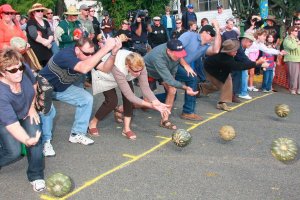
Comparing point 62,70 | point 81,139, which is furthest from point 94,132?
point 62,70

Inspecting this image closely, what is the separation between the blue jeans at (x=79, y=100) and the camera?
18.6 feet

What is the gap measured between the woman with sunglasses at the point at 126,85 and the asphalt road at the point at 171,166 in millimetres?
351

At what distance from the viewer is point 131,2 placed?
69.8 ft

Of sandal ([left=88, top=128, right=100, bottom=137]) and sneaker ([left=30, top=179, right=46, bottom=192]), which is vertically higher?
sneaker ([left=30, top=179, right=46, bottom=192])

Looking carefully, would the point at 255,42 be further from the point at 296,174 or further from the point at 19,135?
the point at 19,135

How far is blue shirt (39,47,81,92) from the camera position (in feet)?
16.8

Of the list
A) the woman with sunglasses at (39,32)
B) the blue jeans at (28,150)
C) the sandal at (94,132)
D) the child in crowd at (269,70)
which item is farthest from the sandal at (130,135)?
the child in crowd at (269,70)

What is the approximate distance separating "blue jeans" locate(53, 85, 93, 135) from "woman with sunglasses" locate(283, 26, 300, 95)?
5.99 meters

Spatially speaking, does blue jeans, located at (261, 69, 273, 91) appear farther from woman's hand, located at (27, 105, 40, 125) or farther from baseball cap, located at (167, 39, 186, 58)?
A: woman's hand, located at (27, 105, 40, 125)

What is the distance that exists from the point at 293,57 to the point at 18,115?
25.2ft

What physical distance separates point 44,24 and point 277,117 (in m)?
5.23

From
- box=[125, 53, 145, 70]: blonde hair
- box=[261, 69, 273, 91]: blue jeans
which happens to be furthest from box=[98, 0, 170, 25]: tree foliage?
box=[125, 53, 145, 70]: blonde hair

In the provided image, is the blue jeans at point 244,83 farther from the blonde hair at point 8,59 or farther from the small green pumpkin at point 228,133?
the blonde hair at point 8,59

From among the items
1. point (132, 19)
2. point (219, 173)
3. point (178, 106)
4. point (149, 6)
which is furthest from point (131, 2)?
point (219, 173)
